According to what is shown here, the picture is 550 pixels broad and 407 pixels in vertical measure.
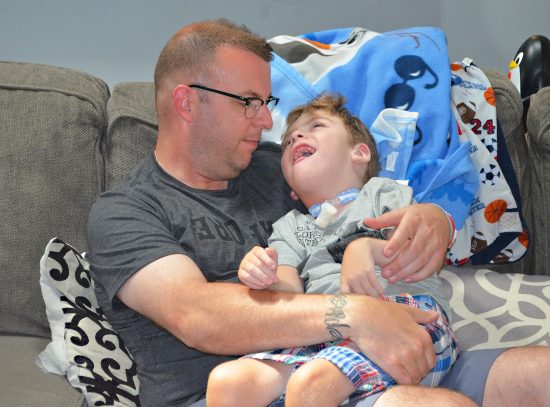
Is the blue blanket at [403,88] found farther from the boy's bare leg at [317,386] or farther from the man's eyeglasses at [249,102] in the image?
the boy's bare leg at [317,386]

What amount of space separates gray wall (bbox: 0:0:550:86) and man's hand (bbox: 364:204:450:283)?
4.68 feet

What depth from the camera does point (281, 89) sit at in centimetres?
225

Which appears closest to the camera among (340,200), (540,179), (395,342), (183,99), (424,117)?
(395,342)

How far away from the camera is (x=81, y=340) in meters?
1.78

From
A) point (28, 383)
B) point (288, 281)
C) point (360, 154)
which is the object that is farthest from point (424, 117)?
point (28, 383)

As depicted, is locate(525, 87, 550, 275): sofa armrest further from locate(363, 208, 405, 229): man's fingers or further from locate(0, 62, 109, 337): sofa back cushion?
locate(0, 62, 109, 337): sofa back cushion

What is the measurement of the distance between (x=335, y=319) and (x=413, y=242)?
0.31 metres

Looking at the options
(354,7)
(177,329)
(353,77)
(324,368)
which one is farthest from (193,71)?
(354,7)

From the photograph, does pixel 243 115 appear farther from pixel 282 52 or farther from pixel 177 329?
pixel 177 329

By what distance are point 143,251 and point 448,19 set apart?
1980mm

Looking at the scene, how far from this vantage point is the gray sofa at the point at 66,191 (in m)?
2.03

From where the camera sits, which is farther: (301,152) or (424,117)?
(424,117)

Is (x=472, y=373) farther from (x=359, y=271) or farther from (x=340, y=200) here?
(x=340, y=200)

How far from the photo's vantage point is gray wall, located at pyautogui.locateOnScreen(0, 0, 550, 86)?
295 cm
